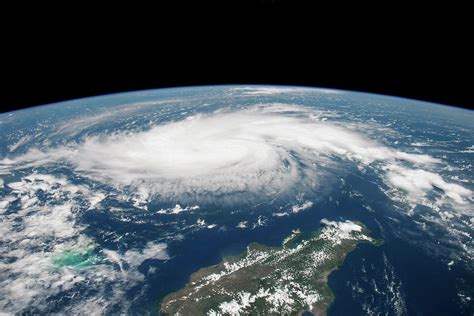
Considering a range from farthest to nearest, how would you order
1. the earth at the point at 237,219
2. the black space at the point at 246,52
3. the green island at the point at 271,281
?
1. the earth at the point at 237,219
2. the green island at the point at 271,281
3. the black space at the point at 246,52

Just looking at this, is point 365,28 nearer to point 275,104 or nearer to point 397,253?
point 397,253

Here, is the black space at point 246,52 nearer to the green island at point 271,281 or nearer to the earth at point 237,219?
the green island at point 271,281

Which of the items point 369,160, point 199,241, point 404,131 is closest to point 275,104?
point 404,131

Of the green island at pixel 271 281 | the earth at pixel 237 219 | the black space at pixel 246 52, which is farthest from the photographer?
the earth at pixel 237 219

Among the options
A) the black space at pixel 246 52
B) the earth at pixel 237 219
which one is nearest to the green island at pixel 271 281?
the earth at pixel 237 219

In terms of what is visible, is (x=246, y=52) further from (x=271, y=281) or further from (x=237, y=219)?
(x=237, y=219)

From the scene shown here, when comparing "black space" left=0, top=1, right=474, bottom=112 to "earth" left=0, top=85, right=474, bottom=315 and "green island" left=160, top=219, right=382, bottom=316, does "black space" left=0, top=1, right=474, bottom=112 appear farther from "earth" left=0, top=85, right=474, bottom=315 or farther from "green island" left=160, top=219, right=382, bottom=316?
"earth" left=0, top=85, right=474, bottom=315
